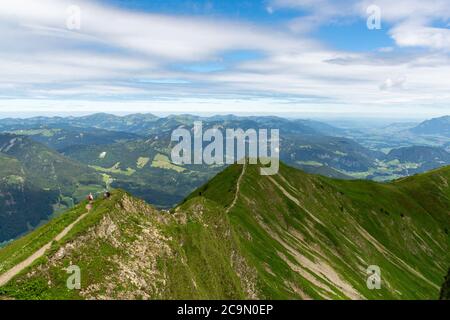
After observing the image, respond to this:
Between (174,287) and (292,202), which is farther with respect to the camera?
(292,202)

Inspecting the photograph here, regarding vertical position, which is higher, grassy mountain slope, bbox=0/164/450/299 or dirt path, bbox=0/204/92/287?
dirt path, bbox=0/204/92/287

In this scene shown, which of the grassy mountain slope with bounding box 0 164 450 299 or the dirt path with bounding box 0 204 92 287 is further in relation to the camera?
the grassy mountain slope with bounding box 0 164 450 299

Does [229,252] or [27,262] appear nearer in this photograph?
[27,262]

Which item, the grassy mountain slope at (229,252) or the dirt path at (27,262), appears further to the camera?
the grassy mountain slope at (229,252)

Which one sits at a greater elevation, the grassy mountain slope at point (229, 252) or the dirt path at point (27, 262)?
the dirt path at point (27, 262)

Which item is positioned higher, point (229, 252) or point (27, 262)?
point (27, 262)

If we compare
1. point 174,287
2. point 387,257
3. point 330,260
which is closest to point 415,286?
point 387,257
